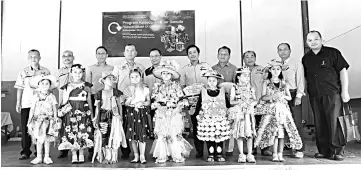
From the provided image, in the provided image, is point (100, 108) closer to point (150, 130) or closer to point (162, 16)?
point (150, 130)

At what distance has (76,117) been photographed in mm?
4051

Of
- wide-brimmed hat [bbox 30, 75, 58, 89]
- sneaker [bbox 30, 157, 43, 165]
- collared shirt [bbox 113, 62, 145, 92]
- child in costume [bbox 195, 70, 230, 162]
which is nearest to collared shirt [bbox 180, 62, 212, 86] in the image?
child in costume [bbox 195, 70, 230, 162]

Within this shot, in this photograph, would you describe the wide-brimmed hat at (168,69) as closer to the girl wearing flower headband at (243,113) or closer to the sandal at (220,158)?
the girl wearing flower headband at (243,113)

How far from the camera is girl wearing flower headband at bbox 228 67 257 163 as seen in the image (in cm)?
400

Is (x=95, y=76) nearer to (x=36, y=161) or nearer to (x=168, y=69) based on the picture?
(x=168, y=69)

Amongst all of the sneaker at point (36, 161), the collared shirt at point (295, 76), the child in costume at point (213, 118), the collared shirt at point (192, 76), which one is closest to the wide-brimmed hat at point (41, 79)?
the sneaker at point (36, 161)

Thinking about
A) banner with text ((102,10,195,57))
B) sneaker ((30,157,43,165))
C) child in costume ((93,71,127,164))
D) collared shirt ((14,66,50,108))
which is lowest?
sneaker ((30,157,43,165))

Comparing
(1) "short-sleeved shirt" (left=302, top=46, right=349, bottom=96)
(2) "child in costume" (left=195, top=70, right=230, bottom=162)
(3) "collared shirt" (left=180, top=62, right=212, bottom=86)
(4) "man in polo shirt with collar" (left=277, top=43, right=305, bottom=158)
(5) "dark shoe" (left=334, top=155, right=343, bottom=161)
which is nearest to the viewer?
(2) "child in costume" (left=195, top=70, right=230, bottom=162)

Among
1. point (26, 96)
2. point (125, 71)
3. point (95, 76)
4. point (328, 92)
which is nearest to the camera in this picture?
point (328, 92)

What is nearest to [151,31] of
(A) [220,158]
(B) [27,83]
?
(B) [27,83]

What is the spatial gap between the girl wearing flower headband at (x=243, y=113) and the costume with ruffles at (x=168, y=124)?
0.62 metres

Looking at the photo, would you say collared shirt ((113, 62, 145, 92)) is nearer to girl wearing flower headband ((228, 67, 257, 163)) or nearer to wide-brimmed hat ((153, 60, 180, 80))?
wide-brimmed hat ((153, 60, 180, 80))

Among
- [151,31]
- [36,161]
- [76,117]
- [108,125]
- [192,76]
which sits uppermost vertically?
[151,31]

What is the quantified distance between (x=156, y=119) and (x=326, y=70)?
2.30 meters
